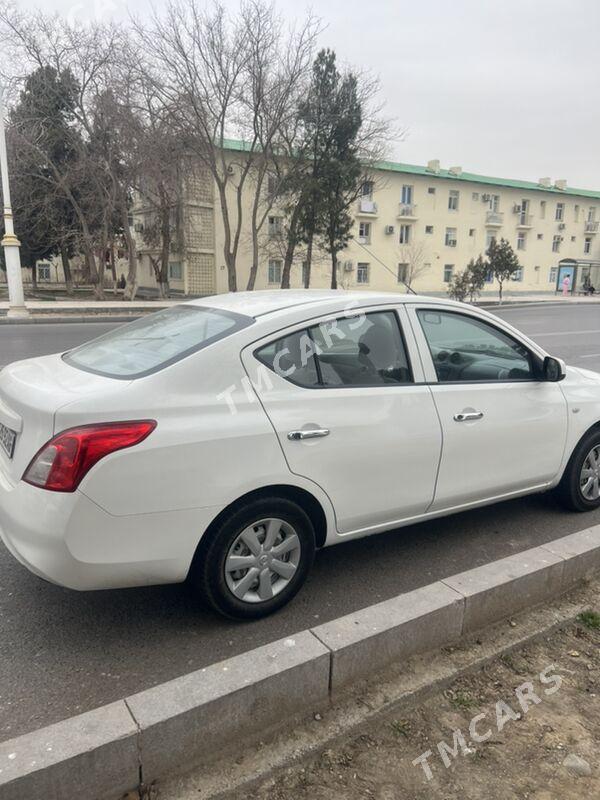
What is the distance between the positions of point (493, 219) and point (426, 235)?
6.87m

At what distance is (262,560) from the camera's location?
2762 millimetres

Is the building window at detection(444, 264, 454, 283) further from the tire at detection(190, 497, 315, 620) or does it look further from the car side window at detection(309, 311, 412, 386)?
the tire at detection(190, 497, 315, 620)

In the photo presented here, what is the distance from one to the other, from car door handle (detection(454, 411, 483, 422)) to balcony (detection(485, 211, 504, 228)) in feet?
161

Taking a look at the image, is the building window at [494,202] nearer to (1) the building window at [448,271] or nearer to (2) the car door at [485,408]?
(1) the building window at [448,271]

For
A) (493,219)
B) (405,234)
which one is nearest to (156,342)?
(405,234)

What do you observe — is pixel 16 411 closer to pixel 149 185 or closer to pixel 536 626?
pixel 536 626

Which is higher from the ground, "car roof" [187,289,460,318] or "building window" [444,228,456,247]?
"building window" [444,228,456,247]

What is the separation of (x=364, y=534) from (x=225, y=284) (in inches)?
1448

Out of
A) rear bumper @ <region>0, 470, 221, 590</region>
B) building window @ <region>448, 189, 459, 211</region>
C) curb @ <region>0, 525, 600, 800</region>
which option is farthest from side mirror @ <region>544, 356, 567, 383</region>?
building window @ <region>448, 189, 459, 211</region>

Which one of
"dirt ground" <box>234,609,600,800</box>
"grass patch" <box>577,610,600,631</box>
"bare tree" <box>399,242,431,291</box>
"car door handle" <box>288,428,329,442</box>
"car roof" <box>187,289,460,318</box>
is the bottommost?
"dirt ground" <box>234,609,600,800</box>

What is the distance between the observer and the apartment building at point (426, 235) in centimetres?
3766

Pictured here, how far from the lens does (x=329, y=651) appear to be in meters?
2.33

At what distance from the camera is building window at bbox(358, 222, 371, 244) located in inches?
1700

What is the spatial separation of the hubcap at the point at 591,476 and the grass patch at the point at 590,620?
1361mm
